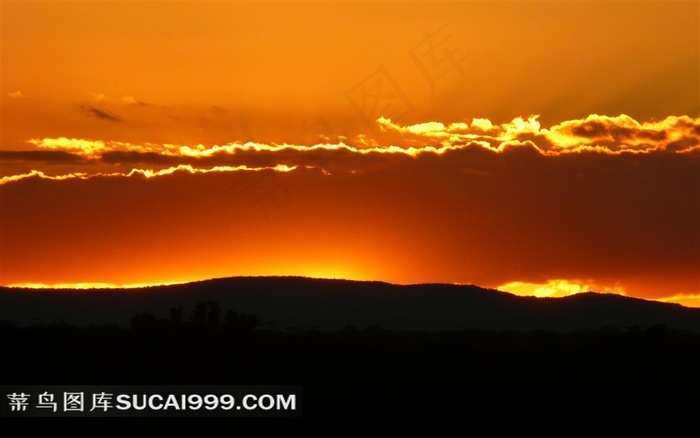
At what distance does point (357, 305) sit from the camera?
4146 inches

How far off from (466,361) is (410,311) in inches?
2135

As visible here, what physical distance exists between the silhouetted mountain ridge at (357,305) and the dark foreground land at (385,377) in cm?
3993

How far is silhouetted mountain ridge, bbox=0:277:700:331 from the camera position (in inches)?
4003

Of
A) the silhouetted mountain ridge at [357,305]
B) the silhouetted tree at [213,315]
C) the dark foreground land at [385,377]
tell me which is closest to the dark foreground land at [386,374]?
the dark foreground land at [385,377]

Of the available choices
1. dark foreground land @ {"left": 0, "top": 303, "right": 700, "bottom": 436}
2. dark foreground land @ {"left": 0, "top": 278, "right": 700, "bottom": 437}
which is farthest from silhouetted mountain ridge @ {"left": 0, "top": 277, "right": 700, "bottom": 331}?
dark foreground land @ {"left": 0, "top": 303, "right": 700, "bottom": 436}

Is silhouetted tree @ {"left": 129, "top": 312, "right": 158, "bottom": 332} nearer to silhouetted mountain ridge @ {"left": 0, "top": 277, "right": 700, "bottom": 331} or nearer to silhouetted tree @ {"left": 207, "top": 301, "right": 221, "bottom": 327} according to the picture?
silhouetted tree @ {"left": 207, "top": 301, "right": 221, "bottom": 327}

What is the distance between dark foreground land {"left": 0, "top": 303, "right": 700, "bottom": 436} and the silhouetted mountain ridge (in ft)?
131

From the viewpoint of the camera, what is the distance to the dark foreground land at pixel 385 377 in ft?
135

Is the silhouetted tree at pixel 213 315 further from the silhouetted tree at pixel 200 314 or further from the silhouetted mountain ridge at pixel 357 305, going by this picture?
the silhouetted mountain ridge at pixel 357 305

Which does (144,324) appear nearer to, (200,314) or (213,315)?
(200,314)

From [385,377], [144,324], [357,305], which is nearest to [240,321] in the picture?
[144,324]

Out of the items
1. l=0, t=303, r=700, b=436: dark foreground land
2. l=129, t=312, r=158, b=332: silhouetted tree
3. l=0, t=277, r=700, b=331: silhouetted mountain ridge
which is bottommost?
l=0, t=303, r=700, b=436: dark foreground land

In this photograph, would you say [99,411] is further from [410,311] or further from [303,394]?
[410,311]

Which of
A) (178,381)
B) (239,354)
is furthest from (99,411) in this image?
(239,354)
